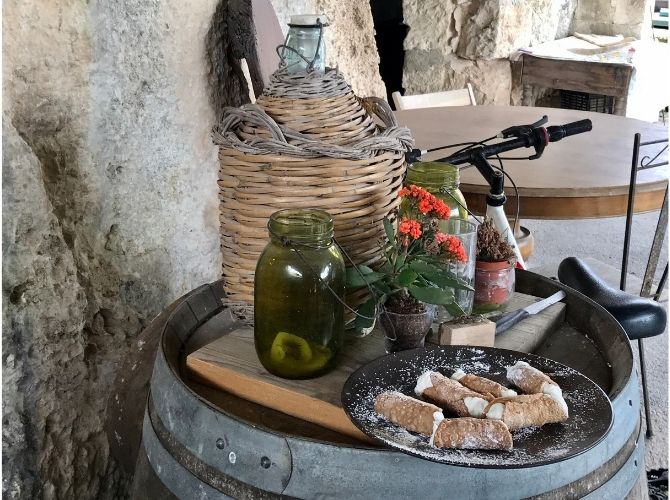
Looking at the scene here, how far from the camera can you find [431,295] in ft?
3.34

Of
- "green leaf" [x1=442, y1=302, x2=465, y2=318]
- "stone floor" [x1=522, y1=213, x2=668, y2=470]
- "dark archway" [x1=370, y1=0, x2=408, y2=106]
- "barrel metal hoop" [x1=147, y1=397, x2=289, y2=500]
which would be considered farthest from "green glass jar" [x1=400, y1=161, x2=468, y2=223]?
"dark archway" [x1=370, y1=0, x2=408, y2=106]

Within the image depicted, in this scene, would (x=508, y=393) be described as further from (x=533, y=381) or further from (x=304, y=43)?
(x=304, y=43)

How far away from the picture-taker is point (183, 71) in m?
1.66

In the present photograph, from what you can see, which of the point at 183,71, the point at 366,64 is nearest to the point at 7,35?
the point at 183,71

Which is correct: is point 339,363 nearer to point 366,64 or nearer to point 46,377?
point 46,377

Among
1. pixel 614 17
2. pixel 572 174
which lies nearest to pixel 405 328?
pixel 572 174

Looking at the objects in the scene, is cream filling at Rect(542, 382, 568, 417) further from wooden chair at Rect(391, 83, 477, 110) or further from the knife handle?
wooden chair at Rect(391, 83, 477, 110)

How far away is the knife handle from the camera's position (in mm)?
1176

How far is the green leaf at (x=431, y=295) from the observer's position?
1.02 metres

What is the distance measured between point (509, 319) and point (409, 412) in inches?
15.4

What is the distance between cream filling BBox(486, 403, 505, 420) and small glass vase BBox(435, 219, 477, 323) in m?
0.31

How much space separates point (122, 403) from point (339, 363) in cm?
49

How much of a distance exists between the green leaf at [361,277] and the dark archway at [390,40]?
397 centimetres

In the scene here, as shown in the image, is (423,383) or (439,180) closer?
(423,383)
